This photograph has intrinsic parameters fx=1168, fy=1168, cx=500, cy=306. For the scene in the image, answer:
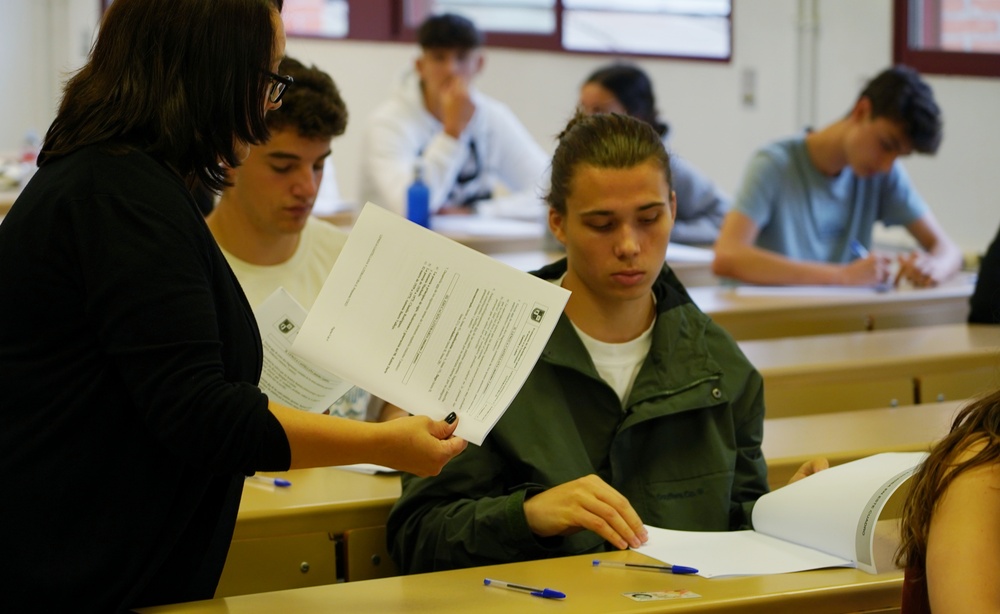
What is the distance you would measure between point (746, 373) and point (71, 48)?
221 inches

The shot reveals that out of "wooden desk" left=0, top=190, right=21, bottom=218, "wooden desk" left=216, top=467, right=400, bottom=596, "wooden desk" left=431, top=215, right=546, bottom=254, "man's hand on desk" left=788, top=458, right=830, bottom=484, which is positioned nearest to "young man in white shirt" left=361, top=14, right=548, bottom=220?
"wooden desk" left=431, top=215, right=546, bottom=254

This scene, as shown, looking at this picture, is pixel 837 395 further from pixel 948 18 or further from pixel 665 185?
pixel 948 18

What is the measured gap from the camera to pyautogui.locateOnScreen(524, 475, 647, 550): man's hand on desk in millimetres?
1517

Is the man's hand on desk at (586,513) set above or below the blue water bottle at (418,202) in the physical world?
below

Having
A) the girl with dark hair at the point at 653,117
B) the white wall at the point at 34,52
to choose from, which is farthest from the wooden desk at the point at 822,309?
the white wall at the point at 34,52

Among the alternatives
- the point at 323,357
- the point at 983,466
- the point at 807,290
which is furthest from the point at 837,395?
the point at 323,357

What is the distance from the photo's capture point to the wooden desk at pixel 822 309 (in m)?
3.23

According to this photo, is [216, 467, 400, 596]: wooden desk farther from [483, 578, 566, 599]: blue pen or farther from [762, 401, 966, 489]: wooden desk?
[762, 401, 966, 489]: wooden desk

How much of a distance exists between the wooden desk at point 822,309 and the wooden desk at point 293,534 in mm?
1563

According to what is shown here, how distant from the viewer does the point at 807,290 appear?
352 centimetres

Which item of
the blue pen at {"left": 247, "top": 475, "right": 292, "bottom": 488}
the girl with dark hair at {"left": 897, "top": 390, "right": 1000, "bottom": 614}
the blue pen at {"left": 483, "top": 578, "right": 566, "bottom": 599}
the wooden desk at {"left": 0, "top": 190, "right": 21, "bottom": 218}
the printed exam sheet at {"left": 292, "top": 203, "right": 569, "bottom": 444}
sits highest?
the printed exam sheet at {"left": 292, "top": 203, "right": 569, "bottom": 444}

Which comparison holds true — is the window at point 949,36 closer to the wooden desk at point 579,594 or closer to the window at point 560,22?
the window at point 560,22

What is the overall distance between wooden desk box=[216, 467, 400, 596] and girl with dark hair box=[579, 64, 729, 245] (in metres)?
2.38

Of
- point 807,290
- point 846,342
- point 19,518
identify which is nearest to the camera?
point 19,518
